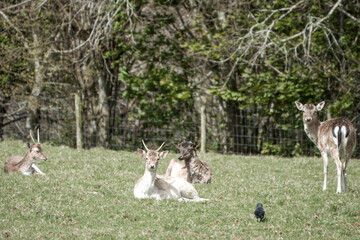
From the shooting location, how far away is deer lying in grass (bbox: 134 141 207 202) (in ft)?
31.7

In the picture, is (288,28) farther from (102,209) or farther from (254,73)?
(102,209)

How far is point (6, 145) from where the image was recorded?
17.3 meters

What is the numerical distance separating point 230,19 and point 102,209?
12798 mm

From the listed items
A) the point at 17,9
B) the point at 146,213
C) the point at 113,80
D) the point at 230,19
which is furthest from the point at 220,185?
the point at 17,9

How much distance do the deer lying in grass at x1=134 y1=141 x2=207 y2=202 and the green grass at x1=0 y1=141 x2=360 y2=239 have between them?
28cm

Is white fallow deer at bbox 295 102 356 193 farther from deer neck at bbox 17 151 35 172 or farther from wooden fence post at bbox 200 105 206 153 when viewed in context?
wooden fence post at bbox 200 105 206 153

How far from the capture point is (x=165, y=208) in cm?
901

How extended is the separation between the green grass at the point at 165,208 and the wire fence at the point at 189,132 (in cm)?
587

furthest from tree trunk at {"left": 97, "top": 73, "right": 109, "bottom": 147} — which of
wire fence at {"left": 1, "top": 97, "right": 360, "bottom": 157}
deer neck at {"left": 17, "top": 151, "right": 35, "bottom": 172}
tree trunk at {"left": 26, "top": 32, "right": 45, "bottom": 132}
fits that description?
deer neck at {"left": 17, "top": 151, "right": 35, "bottom": 172}

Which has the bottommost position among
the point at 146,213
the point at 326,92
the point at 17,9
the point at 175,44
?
the point at 146,213

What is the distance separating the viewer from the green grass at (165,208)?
25.2 ft

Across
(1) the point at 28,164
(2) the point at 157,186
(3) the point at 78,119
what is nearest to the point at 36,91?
(3) the point at 78,119

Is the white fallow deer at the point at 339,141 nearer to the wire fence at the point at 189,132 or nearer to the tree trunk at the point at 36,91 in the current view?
the wire fence at the point at 189,132

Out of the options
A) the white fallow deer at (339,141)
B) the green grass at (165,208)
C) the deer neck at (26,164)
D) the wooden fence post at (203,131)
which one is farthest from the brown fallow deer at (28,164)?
the wooden fence post at (203,131)
